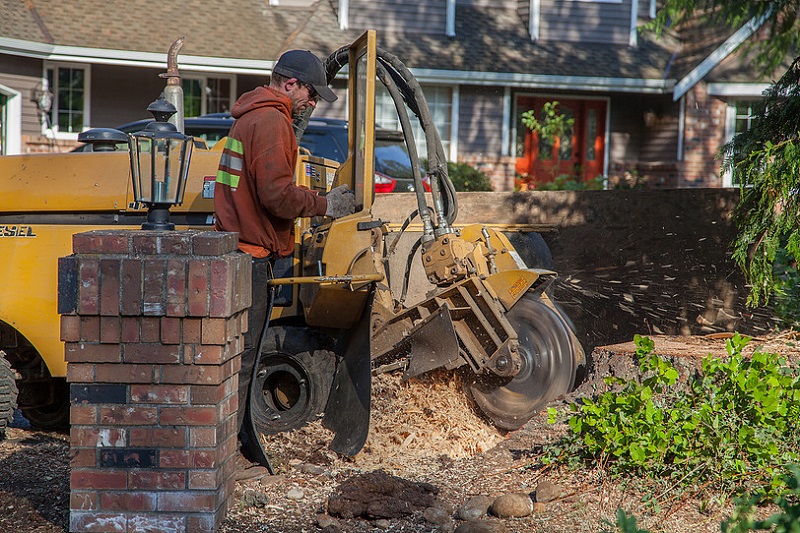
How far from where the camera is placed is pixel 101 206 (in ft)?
18.1

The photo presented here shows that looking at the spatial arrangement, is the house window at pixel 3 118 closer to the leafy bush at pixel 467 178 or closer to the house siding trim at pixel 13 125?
the house siding trim at pixel 13 125

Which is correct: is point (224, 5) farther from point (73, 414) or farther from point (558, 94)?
point (73, 414)

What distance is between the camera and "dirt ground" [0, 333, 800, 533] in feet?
12.7

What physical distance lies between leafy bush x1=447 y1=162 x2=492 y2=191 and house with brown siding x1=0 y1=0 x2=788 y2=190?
4.70 feet

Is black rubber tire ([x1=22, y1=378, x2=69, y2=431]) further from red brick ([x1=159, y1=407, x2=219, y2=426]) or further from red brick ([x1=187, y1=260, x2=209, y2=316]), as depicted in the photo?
red brick ([x1=187, y1=260, x2=209, y2=316])

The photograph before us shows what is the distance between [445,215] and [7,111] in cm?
1270

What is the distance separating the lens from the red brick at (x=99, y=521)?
3.44 meters

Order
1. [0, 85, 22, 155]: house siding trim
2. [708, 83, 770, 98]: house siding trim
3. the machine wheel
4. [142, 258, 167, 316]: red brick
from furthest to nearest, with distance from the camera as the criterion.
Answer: [708, 83, 770, 98]: house siding trim
[0, 85, 22, 155]: house siding trim
the machine wheel
[142, 258, 167, 316]: red brick

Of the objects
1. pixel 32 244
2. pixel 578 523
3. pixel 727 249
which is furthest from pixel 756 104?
pixel 32 244

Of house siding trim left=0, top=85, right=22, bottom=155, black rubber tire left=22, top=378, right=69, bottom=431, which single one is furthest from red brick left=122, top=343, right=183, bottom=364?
house siding trim left=0, top=85, right=22, bottom=155

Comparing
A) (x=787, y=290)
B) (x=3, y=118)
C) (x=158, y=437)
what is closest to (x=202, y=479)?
(x=158, y=437)

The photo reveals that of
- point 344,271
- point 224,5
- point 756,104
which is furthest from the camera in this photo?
point 224,5

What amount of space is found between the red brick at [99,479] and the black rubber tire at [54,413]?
9.15ft

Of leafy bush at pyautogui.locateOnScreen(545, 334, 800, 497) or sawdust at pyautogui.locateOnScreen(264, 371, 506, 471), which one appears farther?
sawdust at pyautogui.locateOnScreen(264, 371, 506, 471)
